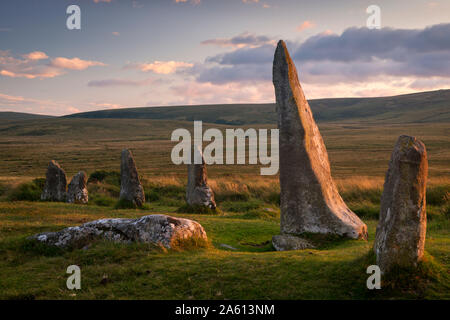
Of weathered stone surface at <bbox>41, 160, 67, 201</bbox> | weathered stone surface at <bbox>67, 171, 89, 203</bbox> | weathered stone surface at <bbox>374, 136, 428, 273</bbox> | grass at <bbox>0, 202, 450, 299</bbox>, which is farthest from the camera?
weathered stone surface at <bbox>41, 160, 67, 201</bbox>

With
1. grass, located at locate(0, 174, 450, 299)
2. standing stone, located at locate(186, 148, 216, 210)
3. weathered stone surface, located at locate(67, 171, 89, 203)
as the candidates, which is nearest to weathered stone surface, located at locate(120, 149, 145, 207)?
weathered stone surface, located at locate(67, 171, 89, 203)

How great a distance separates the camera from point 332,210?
13242mm

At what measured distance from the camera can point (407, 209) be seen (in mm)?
7270

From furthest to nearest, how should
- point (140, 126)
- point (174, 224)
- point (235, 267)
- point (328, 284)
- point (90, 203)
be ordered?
point (140, 126)
point (90, 203)
point (174, 224)
point (235, 267)
point (328, 284)

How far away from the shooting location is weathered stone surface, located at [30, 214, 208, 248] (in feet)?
34.0

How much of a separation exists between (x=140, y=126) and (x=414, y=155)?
177 meters

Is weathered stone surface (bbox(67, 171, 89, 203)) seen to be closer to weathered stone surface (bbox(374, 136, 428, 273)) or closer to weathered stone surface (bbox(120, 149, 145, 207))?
weathered stone surface (bbox(120, 149, 145, 207))

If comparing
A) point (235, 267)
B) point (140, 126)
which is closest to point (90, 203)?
point (235, 267)

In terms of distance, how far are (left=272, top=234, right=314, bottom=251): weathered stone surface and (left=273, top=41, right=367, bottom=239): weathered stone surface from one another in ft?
2.64

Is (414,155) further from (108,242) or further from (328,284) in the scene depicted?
(108,242)

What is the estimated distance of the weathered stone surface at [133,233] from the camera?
10352mm

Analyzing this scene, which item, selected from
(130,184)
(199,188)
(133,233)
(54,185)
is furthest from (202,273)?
(54,185)
